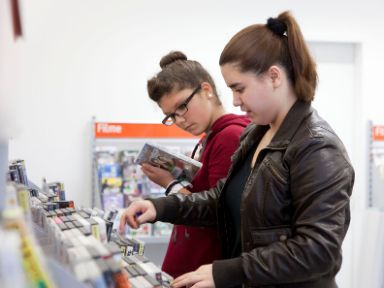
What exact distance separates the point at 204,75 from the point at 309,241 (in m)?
1.01

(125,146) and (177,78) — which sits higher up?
(177,78)

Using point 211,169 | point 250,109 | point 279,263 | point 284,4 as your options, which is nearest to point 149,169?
point 211,169

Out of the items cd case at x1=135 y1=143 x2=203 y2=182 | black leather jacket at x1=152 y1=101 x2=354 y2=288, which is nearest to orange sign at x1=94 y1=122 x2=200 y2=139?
cd case at x1=135 y1=143 x2=203 y2=182

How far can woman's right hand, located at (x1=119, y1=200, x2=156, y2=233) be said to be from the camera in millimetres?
1681

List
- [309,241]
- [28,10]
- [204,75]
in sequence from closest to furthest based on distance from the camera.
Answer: [309,241] < [204,75] < [28,10]

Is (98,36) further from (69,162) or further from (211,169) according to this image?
(211,169)

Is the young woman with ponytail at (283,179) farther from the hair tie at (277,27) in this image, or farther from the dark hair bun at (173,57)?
the dark hair bun at (173,57)

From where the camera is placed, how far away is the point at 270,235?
1.45m

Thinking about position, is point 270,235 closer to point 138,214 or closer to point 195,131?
point 138,214

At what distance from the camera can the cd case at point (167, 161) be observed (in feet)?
6.75

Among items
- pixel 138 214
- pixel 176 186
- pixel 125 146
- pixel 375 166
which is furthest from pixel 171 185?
pixel 375 166

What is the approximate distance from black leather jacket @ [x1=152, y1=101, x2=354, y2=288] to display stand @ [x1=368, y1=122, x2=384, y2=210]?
305 centimetres

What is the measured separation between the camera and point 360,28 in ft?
14.1

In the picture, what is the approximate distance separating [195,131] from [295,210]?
2.63 feet
